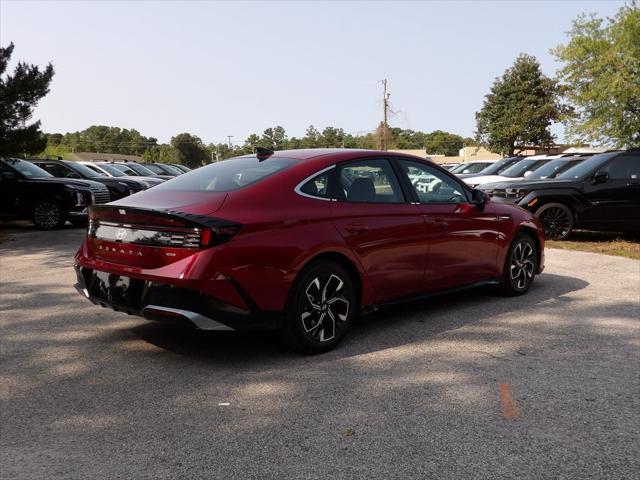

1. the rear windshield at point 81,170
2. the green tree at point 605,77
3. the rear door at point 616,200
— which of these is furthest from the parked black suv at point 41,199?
the green tree at point 605,77

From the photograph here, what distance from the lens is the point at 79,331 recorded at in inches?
208

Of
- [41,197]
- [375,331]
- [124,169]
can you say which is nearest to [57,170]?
[41,197]

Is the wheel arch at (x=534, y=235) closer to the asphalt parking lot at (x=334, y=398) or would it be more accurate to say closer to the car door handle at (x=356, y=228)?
the asphalt parking lot at (x=334, y=398)

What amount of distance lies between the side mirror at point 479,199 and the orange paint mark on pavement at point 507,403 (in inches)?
96.2

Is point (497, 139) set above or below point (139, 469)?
above

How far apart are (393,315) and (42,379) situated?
319cm

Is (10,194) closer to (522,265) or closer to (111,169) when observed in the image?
(111,169)

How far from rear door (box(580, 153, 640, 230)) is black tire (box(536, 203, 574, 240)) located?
0.27 m

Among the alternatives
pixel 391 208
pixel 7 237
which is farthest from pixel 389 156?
pixel 7 237

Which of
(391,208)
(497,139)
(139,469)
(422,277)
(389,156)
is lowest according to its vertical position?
(139,469)

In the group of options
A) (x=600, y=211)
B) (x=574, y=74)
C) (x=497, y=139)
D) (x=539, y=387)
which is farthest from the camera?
(x=497, y=139)

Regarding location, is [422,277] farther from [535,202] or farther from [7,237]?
[7,237]

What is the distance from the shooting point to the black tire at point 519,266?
21.5 ft

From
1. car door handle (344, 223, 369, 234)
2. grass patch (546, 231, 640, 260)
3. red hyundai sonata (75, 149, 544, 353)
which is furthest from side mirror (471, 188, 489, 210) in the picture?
grass patch (546, 231, 640, 260)
